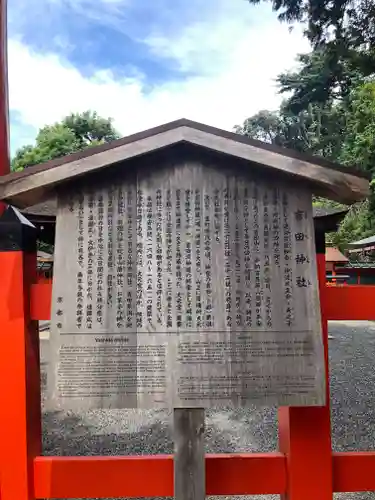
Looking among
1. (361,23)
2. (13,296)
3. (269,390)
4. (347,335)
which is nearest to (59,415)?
(13,296)

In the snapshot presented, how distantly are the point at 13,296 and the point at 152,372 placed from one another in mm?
776

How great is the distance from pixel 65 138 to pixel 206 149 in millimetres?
25373

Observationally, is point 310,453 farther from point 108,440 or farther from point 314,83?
point 314,83

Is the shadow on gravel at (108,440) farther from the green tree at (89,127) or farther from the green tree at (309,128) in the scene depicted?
the green tree at (89,127)

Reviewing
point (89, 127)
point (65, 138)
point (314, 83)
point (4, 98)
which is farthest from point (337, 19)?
point (89, 127)

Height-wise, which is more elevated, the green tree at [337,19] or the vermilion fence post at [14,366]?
the green tree at [337,19]

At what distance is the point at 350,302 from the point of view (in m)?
2.05

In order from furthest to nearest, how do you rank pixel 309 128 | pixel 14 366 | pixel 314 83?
pixel 309 128 → pixel 314 83 → pixel 14 366

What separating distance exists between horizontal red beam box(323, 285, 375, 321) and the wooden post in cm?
79

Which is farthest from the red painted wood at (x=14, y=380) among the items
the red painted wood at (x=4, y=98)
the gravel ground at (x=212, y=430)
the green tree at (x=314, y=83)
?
the green tree at (x=314, y=83)

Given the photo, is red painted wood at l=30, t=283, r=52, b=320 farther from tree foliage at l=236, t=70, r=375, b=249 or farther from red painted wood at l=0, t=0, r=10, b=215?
tree foliage at l=236, t=70, r=375, b=249

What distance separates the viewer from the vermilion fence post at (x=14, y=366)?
6.65 ft

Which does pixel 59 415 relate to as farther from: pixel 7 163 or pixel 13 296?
pixel 13 296

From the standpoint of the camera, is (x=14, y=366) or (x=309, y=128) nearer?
(x=14, y=366)
